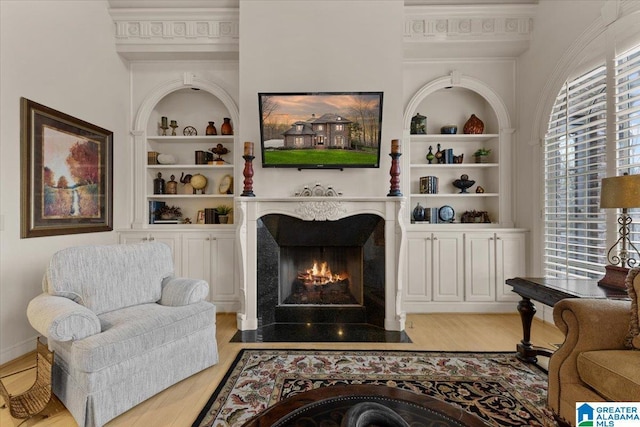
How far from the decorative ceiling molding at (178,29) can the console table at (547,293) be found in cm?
406

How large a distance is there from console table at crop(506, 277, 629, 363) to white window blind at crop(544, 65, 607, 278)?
713 mm

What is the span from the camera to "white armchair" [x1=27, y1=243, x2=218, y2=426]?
192 cm

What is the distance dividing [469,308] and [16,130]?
504 cm

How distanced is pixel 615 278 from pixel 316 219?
98.4 inches

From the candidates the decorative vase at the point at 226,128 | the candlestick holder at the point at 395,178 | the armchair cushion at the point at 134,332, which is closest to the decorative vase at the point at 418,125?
the candlestick holder at the point at 395,178

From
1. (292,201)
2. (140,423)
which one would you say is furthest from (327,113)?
(140,423)

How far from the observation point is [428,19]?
3986 mm

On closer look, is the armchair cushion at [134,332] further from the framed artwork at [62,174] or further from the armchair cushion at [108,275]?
the framed artwork at [62,174]

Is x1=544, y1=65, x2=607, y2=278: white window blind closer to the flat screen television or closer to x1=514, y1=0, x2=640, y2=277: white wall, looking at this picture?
x1=514, y1=0, x2=640, y2=277: white wall

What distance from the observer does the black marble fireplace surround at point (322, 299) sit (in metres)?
3.55

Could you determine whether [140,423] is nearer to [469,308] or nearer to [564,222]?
[469,308]

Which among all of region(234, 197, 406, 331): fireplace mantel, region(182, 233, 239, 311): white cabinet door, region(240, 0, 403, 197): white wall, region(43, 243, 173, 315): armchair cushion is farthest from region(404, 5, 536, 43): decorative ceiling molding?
region(43, 243, 173, 315): armchair cushion

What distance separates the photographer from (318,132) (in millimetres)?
3631

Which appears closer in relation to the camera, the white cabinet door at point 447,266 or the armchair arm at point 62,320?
the armchair arm at point 62,320
